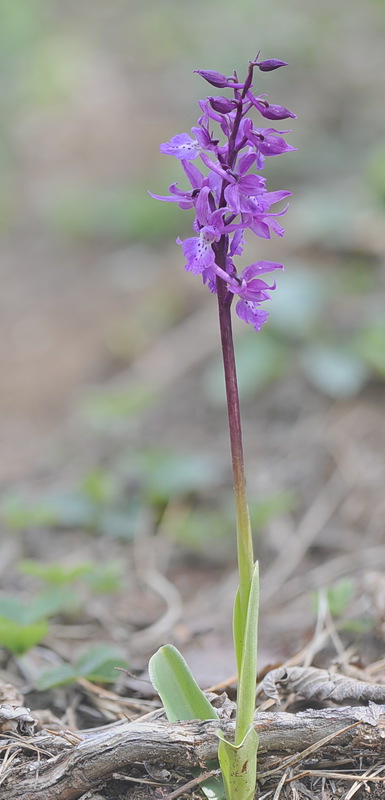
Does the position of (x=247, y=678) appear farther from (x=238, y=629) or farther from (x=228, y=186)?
(x=228, y=186)

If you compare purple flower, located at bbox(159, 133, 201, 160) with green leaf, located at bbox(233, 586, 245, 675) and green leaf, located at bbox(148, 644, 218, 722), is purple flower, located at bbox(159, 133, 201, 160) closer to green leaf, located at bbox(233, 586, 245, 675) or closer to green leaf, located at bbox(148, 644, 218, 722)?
green leaf, located at bbox(233, 586, 245, 675)

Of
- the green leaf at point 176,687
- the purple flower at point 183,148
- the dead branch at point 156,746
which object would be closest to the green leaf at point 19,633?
the dead branch at point 156,746

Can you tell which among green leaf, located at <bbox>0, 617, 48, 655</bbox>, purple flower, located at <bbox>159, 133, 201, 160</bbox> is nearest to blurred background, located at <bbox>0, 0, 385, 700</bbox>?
green leaf, located at <bbox>0, 617, 48, 655</bbox>

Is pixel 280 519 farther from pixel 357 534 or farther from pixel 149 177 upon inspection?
Answer: pixel 149 177

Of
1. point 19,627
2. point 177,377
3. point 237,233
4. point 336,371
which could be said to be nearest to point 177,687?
point 19,627

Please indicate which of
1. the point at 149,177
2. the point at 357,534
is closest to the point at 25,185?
the point at 149,177

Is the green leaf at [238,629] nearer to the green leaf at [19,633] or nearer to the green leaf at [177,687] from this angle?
the green leaf at [177,687]
